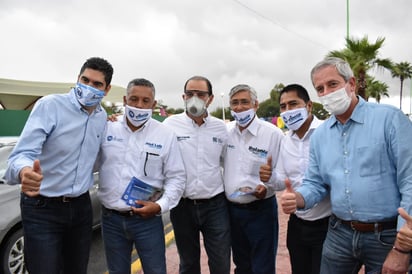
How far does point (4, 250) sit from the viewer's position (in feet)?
10.7

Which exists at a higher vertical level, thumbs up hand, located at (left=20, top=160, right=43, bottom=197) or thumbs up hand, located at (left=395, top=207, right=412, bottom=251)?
thumbs up hand, located at (left=20, top=160, right=43, bottom=197)

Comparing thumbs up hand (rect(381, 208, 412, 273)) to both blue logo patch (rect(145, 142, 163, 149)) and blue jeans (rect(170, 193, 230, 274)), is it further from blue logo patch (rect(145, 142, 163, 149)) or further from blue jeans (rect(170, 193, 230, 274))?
blue logo patch (rect(145, 142, 163, 149))

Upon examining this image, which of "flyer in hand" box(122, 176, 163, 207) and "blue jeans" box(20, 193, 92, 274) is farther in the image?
"flyer in hand" box(122, 176, 163, 207)

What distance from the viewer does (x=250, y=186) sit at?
2.99 metres

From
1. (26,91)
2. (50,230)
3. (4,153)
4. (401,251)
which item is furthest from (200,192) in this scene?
(26,91)

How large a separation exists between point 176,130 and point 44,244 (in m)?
1.45

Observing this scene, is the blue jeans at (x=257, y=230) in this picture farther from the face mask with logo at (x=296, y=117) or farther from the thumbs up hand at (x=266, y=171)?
the face mask with logo at (x=296, y=117)

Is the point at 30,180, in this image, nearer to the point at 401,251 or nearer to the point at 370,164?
the point at 370,164

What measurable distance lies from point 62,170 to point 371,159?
7.08 feet

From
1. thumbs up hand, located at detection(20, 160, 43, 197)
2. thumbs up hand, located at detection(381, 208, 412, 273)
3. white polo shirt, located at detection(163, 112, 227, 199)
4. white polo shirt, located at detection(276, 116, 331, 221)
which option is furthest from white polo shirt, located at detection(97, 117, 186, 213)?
thumbs up hand, located at detection(381, 208, 412, 273)

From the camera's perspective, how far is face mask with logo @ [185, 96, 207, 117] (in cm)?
298

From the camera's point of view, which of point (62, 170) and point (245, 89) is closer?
point (62, 170)

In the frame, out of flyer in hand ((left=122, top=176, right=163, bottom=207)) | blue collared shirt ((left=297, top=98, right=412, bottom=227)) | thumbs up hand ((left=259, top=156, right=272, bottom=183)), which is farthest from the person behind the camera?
thumbs up hand ((left=259, top=156, right=272, bottom=183))

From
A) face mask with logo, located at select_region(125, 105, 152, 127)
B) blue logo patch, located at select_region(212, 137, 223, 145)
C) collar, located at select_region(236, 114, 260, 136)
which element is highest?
face mask with logo, located at select_region(125, 105, 152, 127)
